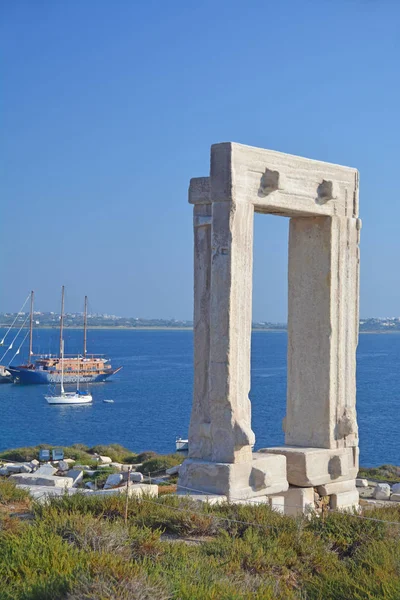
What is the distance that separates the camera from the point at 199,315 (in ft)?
32.6

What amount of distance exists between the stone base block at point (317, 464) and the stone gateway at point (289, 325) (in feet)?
0.04

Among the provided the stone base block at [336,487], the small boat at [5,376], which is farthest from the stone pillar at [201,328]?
the small boat at [5,376]

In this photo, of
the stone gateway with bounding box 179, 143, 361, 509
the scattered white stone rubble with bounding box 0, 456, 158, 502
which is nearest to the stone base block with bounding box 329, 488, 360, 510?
the stone gateway with bounding box 179, 143, 361, 509

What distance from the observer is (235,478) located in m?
9.35

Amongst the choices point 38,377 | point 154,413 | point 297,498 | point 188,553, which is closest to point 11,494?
point 188,553

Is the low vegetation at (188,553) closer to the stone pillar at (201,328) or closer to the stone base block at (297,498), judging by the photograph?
the stone pillar at (201,328)

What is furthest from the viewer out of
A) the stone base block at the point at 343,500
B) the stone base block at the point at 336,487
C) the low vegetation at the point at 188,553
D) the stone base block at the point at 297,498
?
the stone base block at the point at 343,500

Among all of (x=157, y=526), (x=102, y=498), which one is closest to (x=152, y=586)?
(x=157, y=526)

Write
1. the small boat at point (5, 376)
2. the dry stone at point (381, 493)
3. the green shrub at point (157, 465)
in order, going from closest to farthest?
the dry stone at point (381, 493) → the green shrub at point (157, 465) → the small boat at point (5, 376)

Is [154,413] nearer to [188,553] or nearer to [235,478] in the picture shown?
[235,478]

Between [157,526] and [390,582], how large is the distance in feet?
8.23

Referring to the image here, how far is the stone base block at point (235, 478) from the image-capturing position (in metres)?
9.33

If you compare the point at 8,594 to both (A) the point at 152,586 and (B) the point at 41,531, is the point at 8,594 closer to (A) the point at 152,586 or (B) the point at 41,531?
(A) the point at 152,586

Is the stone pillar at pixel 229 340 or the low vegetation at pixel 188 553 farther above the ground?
the stone pillar at pixel 229 340
